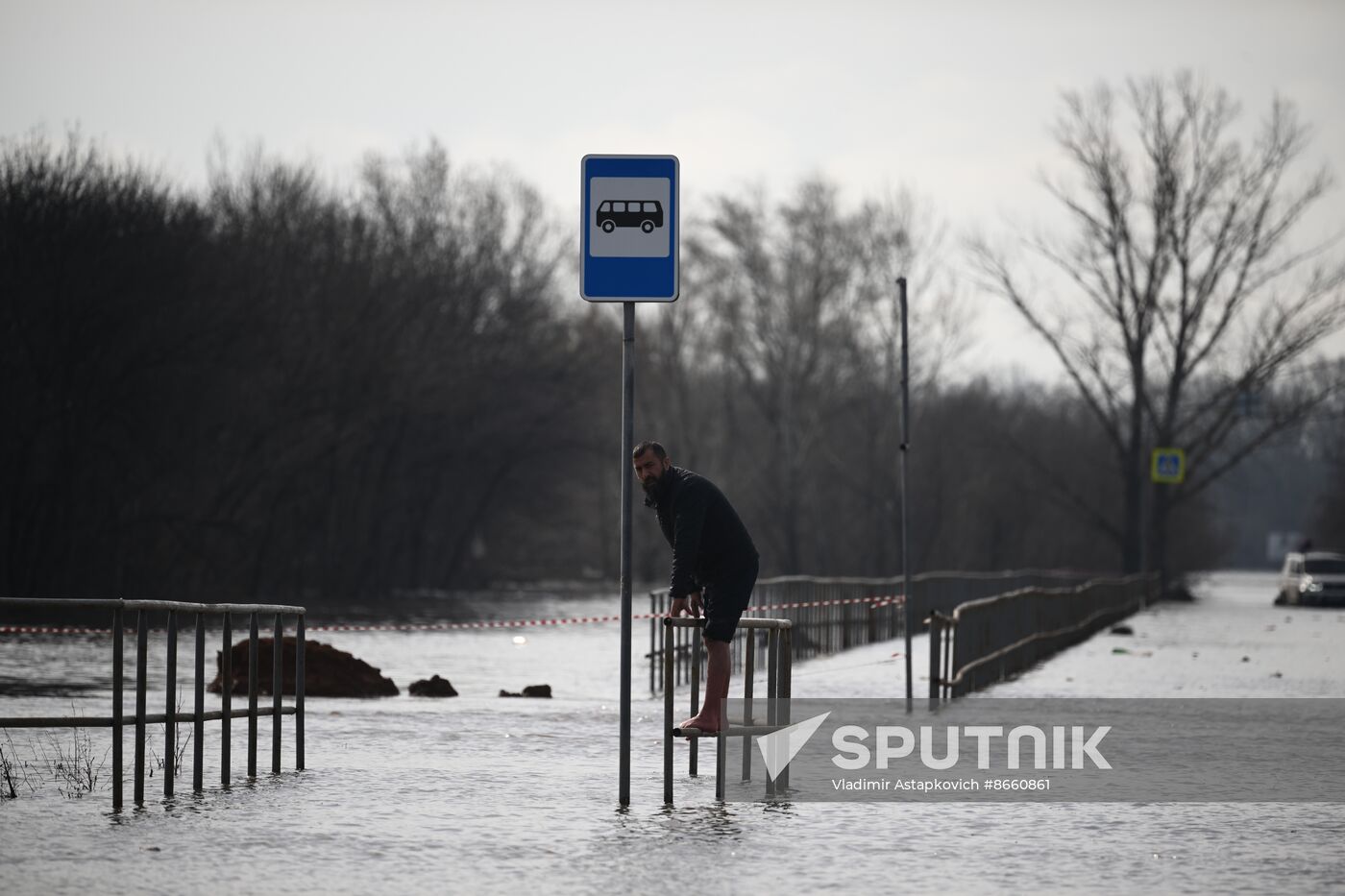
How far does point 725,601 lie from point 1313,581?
47283 millimetres

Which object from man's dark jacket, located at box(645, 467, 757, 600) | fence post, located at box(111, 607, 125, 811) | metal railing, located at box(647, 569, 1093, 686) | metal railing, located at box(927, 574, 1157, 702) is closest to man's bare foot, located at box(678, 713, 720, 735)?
man's dark jacket, located at box(645, 467, 757, 600)

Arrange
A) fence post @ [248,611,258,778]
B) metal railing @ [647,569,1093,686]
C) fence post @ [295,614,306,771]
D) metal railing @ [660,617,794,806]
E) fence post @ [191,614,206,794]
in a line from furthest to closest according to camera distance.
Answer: metal railing @ [647,569,1093,686] → fence post @ [295,614,306,771] → fence post @ [248,611,258,778] → fence post @ [191,614,206,794] → metal railing @ [660,617,794,806]

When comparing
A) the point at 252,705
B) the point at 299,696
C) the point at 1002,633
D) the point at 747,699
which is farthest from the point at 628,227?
the point at 1002,633

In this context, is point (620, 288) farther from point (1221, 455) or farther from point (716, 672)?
point (1221, 455)

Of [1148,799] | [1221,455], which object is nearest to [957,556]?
[1221,455]

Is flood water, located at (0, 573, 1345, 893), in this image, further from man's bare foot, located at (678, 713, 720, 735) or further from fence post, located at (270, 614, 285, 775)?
man's bare foot, located at (678, 713, 720, 735)

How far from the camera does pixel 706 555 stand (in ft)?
39.3

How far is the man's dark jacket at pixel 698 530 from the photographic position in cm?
1174

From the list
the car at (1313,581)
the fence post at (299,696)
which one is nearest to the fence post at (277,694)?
the fence post at (299,696)

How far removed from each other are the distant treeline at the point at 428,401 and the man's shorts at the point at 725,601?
29.9 metres

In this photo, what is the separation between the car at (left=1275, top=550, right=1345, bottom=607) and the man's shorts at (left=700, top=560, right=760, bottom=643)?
4712 cm

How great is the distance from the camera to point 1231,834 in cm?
1052

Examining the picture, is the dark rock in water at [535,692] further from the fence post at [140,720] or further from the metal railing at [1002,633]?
the fence post at [140,720]

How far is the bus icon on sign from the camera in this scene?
11.2m
